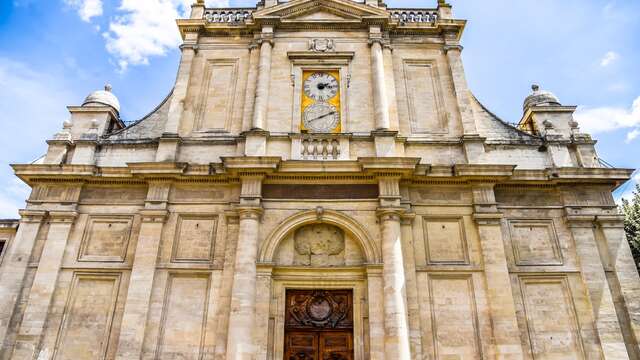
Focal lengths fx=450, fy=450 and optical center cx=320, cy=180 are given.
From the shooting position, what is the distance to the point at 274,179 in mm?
11648

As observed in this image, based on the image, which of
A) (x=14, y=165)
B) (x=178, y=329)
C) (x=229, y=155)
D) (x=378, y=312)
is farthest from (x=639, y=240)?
(x=14, y=165)

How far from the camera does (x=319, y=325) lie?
10.5 metres

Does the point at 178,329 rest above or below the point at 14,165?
below

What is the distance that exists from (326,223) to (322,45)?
5.89 meters

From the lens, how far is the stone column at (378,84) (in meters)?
12.5

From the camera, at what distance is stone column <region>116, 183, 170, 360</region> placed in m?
9.98

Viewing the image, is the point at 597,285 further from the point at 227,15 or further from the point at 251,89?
the point at 227,15

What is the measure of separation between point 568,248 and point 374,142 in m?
5.52

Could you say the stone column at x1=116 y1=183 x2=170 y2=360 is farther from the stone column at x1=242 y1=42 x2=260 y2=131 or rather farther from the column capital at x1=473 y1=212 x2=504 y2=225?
the column capital at x1=473 y1=212 x2=504 y2=225

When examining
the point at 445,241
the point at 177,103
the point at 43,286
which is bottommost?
the point at 43,286

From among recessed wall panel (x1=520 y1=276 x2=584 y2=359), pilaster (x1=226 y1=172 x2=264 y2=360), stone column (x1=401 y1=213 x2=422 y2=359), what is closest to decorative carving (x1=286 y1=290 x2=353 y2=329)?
pilaster (x1=226 y1=172 x2=264 y2=360)

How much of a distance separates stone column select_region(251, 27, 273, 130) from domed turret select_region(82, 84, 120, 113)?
4.66 meters

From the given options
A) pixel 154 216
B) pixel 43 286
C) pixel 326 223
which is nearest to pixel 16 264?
pixel 43 286

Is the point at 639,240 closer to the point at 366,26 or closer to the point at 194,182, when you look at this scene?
the point at 366,26
